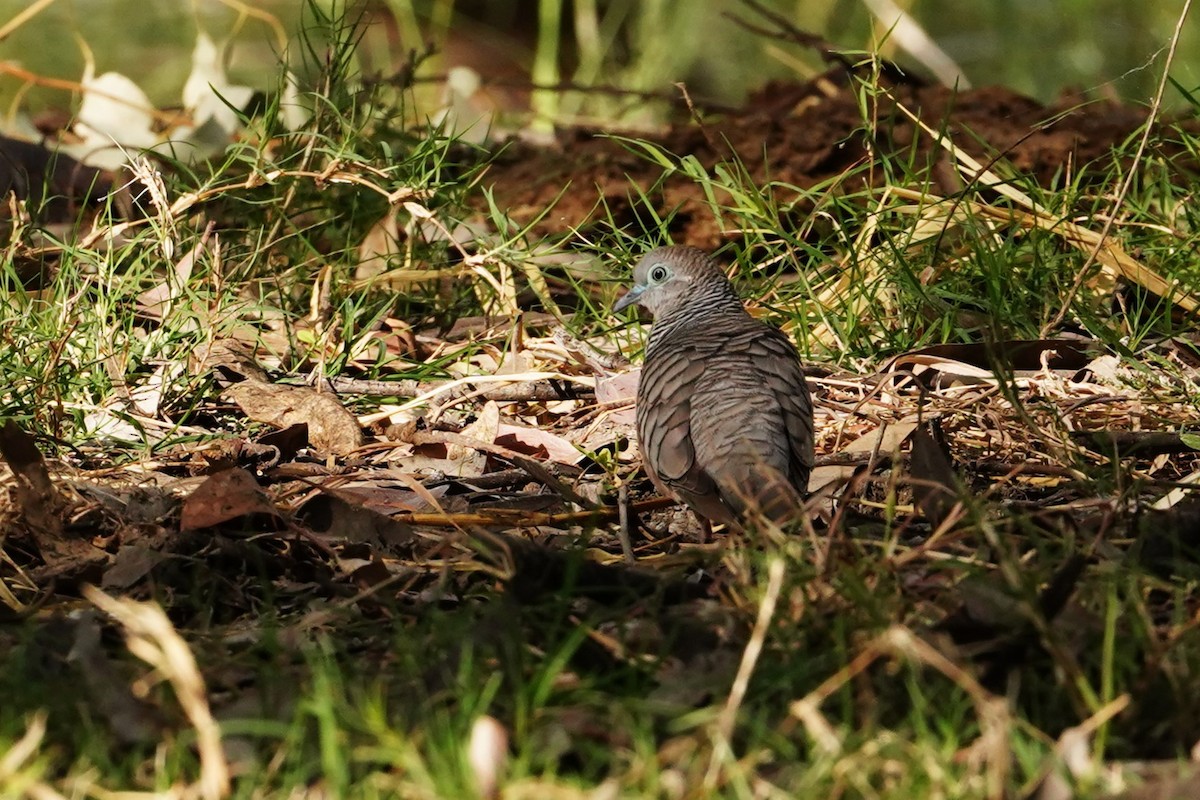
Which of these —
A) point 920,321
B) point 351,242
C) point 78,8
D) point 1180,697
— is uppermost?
point 1180,697

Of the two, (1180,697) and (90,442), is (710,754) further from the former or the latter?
(90,442)

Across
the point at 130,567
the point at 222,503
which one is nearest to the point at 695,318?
the point at 222,503

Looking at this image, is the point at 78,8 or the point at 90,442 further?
the point at 78,8

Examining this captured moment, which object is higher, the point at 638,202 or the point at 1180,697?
the point at 1180,697

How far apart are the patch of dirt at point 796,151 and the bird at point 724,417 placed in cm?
188

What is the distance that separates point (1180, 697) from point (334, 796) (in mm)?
1313

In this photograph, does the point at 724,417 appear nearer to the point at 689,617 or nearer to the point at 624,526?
the point at 624,526

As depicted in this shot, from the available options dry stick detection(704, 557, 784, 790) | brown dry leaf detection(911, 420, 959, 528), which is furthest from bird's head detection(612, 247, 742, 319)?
dry stick detection(704, 557, 784, 790)

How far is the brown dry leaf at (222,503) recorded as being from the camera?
11.8 feet

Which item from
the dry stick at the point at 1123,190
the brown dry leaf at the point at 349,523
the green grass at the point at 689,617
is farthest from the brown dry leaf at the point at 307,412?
the dry stick at the point at 1123,190

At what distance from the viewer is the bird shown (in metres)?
3.80

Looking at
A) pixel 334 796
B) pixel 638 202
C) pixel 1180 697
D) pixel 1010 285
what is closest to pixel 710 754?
pixel 334 796

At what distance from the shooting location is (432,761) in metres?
2.24

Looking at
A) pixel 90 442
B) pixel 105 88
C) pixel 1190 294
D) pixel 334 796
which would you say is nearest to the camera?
pixel 334 796
